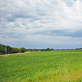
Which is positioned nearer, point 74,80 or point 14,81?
point 74,80

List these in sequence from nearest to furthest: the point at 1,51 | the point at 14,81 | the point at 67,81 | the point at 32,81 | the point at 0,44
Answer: the point at 67,81 → the point at 32,81 → the point at 14,81 → the point at 1,51 → the point at 0,44

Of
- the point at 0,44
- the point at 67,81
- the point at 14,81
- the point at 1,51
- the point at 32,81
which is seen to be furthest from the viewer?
the point at 0,44

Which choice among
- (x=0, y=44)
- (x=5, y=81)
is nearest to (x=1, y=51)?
(x=0, y=44)

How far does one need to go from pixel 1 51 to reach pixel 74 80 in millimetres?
50544

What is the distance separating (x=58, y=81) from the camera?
5645 mm

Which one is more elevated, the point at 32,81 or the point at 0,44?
Answer: the point at 0,44

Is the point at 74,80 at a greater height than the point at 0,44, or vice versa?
the point at 0,44

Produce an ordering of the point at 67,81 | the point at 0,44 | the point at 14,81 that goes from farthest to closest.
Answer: the point at 0,44, the point at 14,81, the point at 67,81

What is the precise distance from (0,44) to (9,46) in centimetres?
536

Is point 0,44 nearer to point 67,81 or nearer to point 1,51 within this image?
point 1,51

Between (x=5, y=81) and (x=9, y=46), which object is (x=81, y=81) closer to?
(x=5, y=81)

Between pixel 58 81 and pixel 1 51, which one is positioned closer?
pixel 58 81

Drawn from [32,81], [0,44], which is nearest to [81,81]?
[32,81]

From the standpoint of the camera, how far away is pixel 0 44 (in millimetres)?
59156
